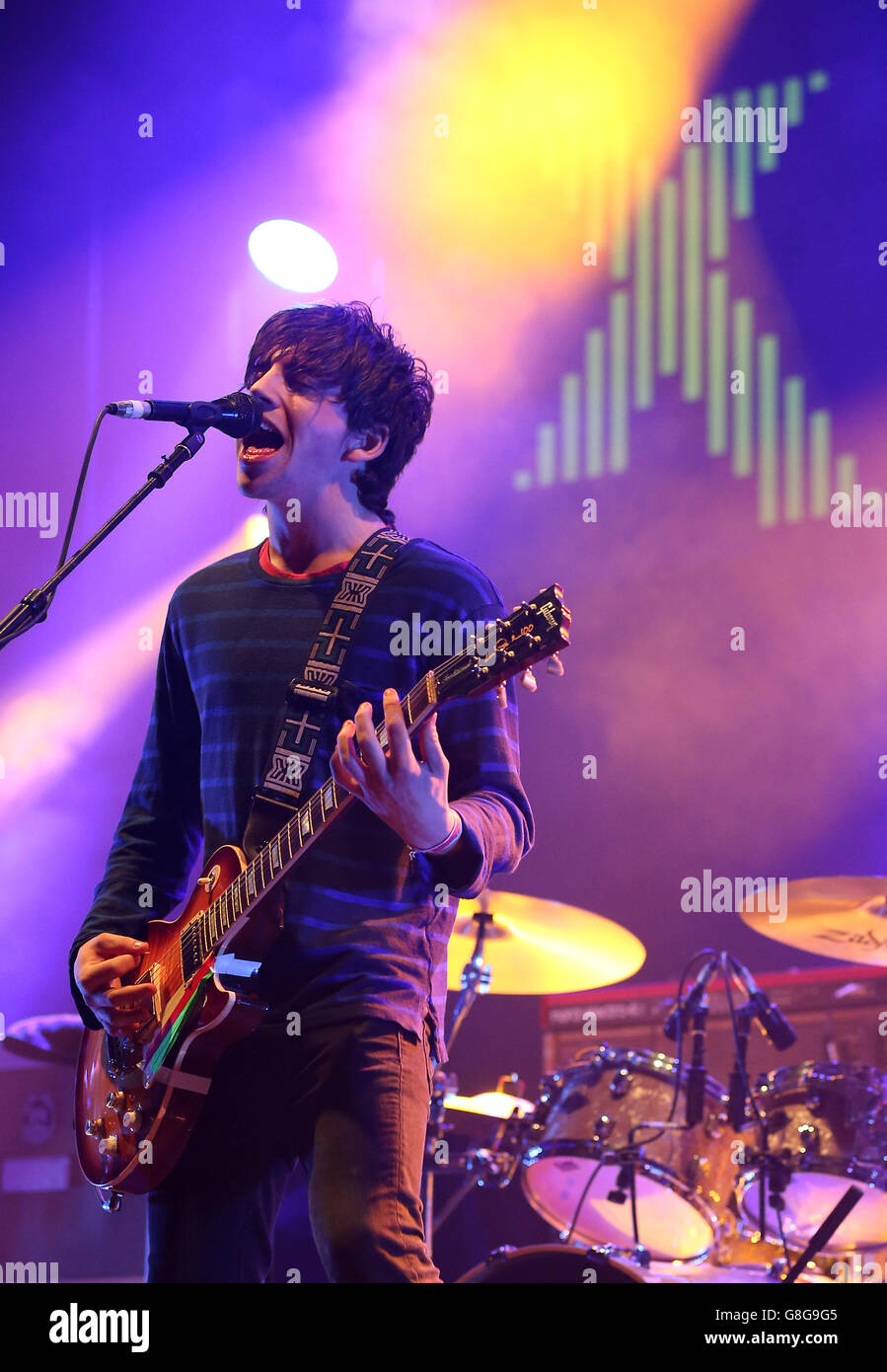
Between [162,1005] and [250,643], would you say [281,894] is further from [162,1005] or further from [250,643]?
[250,643]

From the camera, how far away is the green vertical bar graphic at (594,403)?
5.15 m

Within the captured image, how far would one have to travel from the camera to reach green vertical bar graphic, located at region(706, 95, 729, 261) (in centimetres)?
496

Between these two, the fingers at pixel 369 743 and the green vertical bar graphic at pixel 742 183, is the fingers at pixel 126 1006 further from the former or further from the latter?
the green vertical bar graphic at pixel 742 183

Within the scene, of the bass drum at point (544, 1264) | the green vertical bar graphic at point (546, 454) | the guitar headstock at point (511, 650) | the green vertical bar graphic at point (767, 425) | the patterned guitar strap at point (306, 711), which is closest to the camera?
the guitar headstock at point (511, 650)

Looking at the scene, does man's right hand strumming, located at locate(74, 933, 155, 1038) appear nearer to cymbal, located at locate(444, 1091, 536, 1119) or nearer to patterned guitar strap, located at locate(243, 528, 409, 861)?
patterned guitar strap, located at locate(243, 528, 409, 861)

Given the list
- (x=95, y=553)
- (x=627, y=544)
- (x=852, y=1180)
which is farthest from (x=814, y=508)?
(x=95, y=553)

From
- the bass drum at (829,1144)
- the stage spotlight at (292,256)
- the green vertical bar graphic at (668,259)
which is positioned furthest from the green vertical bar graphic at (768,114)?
the bass drum at (829,1144)

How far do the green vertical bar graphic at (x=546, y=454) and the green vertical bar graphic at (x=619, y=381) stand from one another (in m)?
0.25

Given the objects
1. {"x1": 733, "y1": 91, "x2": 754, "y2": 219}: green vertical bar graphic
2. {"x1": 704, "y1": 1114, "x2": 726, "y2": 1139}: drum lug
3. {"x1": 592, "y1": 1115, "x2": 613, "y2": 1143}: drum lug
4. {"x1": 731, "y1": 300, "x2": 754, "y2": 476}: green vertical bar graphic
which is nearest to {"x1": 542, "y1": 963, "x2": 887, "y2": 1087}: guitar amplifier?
{"x1": 704, "y1": 1114, "x2": 726, "y2": 1139}: drum lug

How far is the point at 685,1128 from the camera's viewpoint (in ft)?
13.6

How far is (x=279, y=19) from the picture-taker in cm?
473

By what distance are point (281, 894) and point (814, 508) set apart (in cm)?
378

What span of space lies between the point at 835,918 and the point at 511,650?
10.8ft

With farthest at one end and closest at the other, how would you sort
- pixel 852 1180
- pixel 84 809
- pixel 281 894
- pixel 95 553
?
pixel 84 809 < pixel 95 553 < pixel 852 1180 < pixel 281 894
